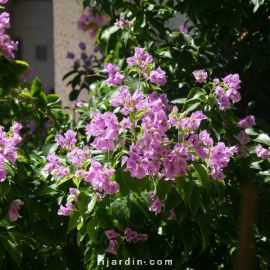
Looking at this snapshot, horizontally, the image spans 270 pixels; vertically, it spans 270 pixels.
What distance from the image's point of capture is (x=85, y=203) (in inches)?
44.1

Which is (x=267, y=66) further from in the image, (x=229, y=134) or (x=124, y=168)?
(x=124, y=168)

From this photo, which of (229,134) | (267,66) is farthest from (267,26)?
(229,134)

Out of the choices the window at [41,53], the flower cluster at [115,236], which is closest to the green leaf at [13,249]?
the flower cluster at [115,236]

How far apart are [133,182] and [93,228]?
0.18 meters

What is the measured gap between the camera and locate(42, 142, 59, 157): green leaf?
151 cm

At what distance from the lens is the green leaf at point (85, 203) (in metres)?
1.10

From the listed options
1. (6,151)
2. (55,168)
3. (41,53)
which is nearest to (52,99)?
(55,168)

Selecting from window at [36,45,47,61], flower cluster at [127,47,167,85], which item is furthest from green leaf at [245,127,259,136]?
window at [36,45,47,61]

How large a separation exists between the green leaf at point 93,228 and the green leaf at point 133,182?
164mm

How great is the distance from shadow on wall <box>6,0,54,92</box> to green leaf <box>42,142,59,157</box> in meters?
6.78

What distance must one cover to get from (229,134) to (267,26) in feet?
2.74

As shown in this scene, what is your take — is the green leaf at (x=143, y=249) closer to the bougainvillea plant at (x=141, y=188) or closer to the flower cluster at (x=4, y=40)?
the bougainvillea plant at (x=141, y=188)

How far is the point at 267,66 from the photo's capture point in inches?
74.7

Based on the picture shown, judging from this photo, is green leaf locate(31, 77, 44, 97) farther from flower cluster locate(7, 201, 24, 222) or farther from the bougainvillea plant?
flower cluster locate(7, 201, 24, 222)
